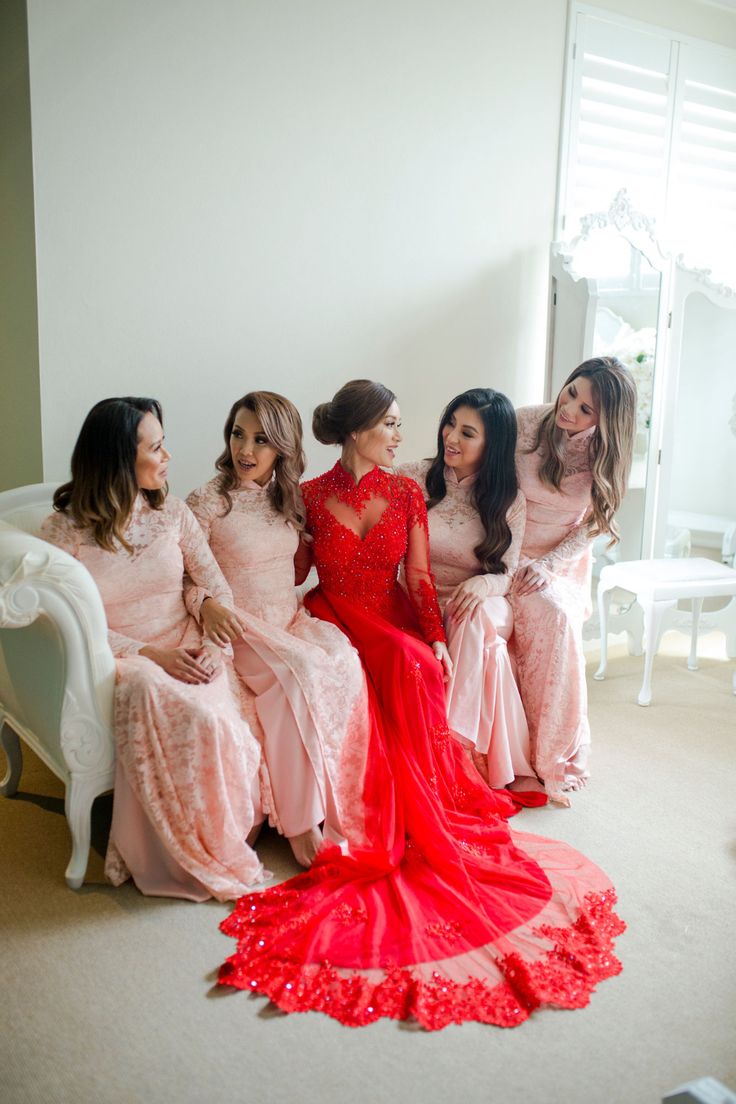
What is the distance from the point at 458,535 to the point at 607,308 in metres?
1.54

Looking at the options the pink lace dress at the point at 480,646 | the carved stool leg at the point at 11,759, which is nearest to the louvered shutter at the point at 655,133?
the pink lace dress at the point at 480,646

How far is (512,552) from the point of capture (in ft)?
10.3

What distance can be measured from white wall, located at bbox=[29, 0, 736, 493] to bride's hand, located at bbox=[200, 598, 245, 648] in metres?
0.94

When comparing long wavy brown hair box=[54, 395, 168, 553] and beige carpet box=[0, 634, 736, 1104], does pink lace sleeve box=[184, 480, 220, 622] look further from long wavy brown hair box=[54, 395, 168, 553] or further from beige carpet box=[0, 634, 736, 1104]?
beige carpet box=[0, 634, 736, 1104]

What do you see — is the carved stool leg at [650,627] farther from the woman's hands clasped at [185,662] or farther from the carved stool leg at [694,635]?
the woman's hands clasped at [185,662]

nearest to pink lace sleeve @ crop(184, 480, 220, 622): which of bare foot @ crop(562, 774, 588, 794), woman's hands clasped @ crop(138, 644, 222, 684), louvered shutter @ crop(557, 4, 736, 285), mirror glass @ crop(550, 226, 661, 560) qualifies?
woman's hands clasped @ crop(138, 644, 222, 684)

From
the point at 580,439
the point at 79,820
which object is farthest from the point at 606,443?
the point at 79,820

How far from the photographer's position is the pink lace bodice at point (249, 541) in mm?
2779

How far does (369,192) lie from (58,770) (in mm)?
2456

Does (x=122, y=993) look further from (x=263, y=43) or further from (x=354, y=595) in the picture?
(x=263, y=43)

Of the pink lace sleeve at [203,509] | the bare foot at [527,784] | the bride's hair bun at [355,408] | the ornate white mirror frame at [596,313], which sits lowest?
the bare foot at [527,784]

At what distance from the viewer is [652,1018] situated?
1.90 meters

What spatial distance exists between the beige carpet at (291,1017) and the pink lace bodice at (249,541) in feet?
2.32

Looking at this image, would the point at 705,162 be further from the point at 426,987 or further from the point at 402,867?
the point at 426,987
